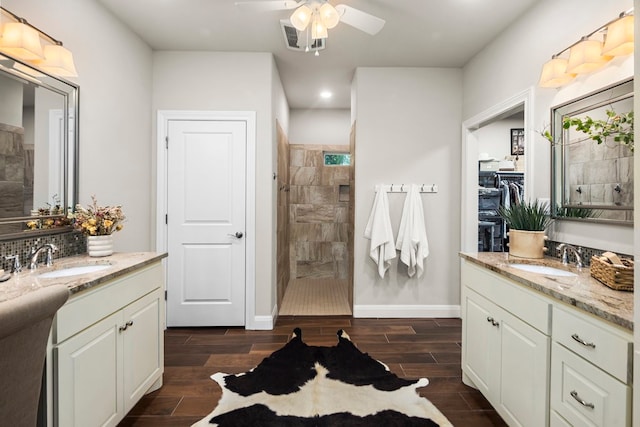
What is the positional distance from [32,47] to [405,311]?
356 cm

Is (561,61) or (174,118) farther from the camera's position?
(174,118)

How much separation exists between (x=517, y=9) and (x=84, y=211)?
11.0 feet

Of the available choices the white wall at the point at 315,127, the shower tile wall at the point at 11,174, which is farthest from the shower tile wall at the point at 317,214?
the shower tile wall at the point at 11,174

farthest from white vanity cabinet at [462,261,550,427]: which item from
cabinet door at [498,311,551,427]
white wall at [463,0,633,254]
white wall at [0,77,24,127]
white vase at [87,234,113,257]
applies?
white wall at [0,77,24,127]

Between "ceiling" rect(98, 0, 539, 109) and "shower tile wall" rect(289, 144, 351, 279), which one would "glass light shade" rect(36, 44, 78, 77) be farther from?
"shower tile wall" rect(289, 144, 351, 279)

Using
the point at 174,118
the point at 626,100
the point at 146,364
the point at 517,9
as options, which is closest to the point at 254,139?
the point at 174,118

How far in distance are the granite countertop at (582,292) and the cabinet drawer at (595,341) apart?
0.16 feet

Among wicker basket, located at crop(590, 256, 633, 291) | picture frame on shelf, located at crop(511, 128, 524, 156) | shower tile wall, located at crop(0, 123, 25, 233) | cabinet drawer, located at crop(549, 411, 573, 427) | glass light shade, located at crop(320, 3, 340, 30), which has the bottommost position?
cabinet drawer, located at crop(549, 411, 573, 427)

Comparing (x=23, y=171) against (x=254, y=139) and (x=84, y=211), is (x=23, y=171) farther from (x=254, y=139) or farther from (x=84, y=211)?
(x=254, y=139)

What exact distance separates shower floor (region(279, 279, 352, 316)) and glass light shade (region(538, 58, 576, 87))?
273 centimetres

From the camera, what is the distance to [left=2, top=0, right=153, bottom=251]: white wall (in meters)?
2.05

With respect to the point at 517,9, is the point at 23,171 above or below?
below

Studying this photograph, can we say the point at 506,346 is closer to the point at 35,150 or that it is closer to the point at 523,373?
the point at 523,373

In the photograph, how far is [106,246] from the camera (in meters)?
2.00
